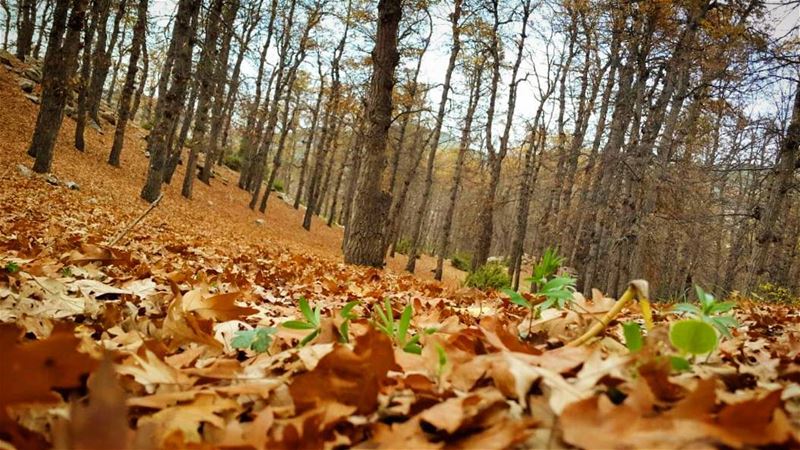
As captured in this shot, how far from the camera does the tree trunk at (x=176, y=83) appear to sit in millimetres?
12164

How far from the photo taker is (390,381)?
0.96 meters

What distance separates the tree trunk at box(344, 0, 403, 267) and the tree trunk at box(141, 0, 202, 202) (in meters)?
7.27

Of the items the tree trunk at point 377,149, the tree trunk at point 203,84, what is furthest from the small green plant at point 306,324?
the tree trunk at point 203,84

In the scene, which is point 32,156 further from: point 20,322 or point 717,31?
point 717,31

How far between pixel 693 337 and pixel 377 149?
263 inches

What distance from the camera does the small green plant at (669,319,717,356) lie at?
938 mm

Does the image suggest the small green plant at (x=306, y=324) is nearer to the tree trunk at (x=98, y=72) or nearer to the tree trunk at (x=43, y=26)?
the tree trunk at (x=98, y=72)

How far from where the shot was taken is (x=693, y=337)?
953 millimetres

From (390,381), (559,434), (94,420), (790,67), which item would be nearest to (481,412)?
(559,434)

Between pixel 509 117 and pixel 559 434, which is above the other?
pixel 509 117

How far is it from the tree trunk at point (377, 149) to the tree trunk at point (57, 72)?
25.1 feet

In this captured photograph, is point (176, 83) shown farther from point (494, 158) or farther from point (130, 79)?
point (494, 158)

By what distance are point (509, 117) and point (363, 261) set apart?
11.0 meters

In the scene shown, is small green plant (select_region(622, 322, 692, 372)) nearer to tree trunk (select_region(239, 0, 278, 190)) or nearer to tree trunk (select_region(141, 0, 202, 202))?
tree trunk (select_region(141, 0, 202, 202))
